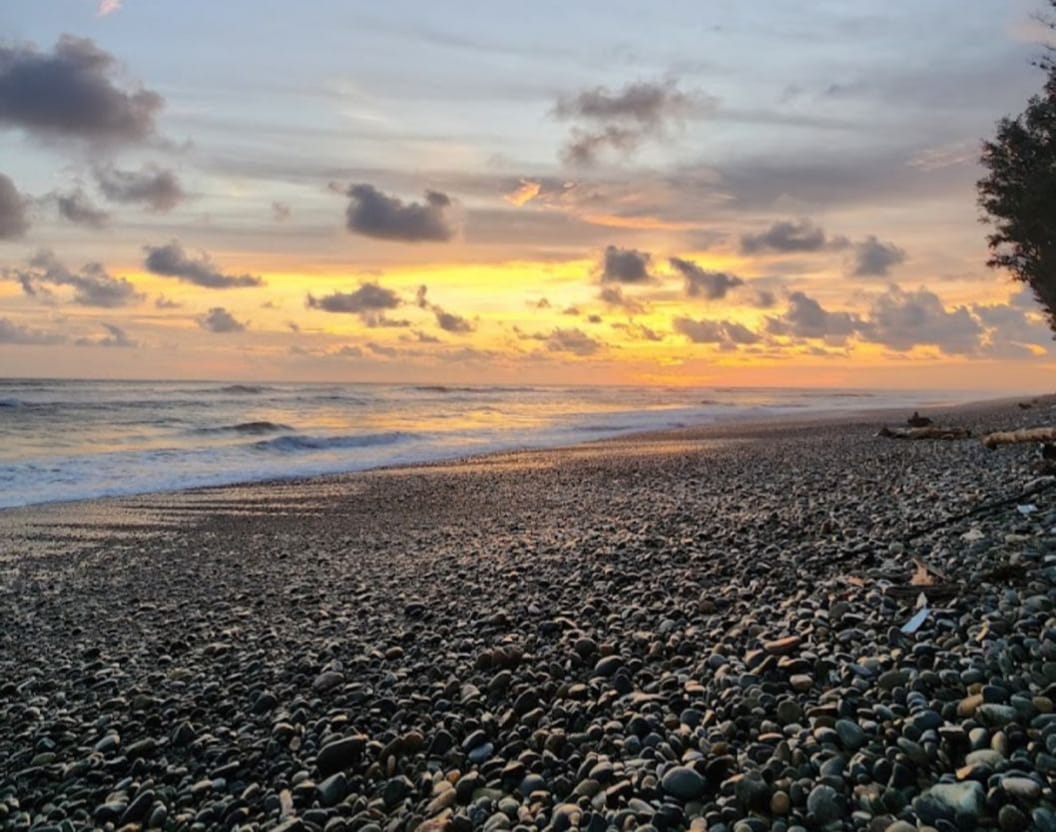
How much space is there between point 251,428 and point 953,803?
37.7 metres

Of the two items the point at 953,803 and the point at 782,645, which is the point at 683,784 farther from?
the point at 782,645

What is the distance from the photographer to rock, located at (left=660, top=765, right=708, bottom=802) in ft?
10.7

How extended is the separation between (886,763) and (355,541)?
27.4ft

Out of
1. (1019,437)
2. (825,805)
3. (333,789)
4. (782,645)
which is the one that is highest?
(1019,437)

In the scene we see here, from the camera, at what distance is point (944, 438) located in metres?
17.5

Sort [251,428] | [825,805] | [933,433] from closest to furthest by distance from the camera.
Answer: [825,805]
[933,433]
[251,428]

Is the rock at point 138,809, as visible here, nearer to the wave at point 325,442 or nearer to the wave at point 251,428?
the wave at point 325,442

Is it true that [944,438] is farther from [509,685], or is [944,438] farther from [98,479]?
[98,479]

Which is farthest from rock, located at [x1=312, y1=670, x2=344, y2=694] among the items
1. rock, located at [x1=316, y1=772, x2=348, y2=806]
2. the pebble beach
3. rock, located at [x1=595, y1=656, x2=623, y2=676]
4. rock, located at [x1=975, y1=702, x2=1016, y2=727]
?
rock, located at [x1=975, y1=702, x2=1016, y2=727]

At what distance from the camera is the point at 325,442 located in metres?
30.9

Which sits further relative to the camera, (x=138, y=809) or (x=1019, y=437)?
(x=1019, y=437)

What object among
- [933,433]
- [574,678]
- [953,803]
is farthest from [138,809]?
[933,433]

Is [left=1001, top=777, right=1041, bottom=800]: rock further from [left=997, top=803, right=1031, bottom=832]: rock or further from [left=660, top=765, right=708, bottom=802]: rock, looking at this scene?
[left=660, top=765, right=708, bottom=802]: rock

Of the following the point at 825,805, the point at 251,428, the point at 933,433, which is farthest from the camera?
the point at 251,428
